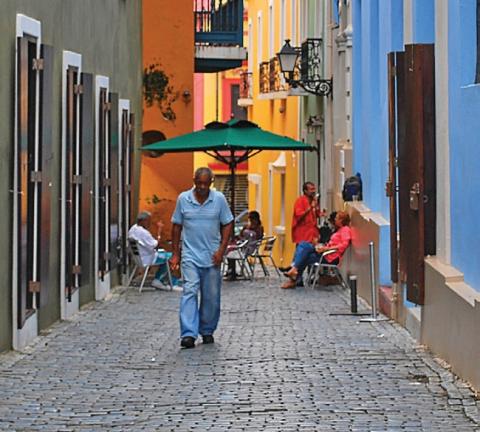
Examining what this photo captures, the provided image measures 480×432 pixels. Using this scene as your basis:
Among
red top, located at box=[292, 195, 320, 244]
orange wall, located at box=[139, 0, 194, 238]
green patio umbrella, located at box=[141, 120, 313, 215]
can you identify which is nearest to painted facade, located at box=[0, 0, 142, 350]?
green patio umbrella, located at box=[141, 120, 313, 215]

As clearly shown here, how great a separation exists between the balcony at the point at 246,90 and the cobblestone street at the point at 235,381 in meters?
25.5

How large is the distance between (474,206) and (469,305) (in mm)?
695

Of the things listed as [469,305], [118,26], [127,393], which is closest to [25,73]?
[127,393]

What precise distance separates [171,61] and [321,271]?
671 centimetres

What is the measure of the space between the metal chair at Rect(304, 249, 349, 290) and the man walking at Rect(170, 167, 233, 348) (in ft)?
24.8

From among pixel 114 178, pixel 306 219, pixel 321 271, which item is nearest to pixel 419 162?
pixel 114 178

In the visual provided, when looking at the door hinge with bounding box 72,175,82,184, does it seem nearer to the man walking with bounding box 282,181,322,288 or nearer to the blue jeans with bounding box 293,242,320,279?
the blue jeans with bounding box 293,242,320,279

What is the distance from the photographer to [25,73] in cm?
1272

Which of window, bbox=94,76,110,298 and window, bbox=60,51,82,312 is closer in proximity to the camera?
window, bbox=60,51,82,312

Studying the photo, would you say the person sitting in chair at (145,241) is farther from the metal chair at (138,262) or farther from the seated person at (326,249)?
the seated person at (326,249)

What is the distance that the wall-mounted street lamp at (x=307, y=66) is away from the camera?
25625mm

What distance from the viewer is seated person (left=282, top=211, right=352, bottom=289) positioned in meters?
20.6

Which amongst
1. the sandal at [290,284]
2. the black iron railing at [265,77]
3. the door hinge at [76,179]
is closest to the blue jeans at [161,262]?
the sandal at [290,284]

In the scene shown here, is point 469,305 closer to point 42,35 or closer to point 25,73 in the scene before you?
point 25,73
